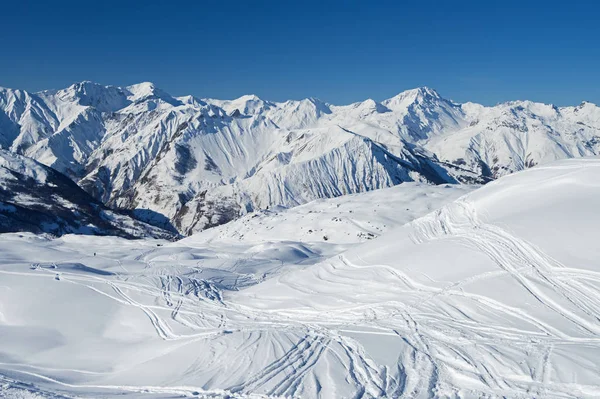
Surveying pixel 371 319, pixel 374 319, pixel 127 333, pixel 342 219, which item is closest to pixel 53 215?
pixel 342 219

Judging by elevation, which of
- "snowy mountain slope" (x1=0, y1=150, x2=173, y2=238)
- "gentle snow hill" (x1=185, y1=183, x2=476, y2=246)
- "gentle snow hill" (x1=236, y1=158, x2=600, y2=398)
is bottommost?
"gentle snow hill" (x1=236, y1=158, x2=600, y2=398)

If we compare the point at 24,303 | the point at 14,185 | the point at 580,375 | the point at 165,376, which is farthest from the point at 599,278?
the point at 14,185

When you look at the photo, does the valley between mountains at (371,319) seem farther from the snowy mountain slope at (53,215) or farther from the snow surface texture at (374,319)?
the snowy mountain slope at (53,215)

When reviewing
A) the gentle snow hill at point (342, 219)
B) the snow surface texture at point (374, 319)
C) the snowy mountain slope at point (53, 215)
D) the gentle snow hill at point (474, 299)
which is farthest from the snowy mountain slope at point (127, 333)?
the snowy mountain slope at point (53, 215)

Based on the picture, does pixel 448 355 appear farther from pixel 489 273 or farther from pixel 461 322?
pixel 489 273

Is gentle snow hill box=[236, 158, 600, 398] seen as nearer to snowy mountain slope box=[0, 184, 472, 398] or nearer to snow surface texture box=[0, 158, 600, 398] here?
snow surface texture box=[0, 158, 600, 398]

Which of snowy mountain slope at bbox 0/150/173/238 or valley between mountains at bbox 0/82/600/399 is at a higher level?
snowy mountain slope at bbox 0/150/173/238

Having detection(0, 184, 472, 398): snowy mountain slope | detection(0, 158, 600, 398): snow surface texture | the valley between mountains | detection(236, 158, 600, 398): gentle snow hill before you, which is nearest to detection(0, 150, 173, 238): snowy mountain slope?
detection(0, 184, 472, 398): snowy mountain slope
